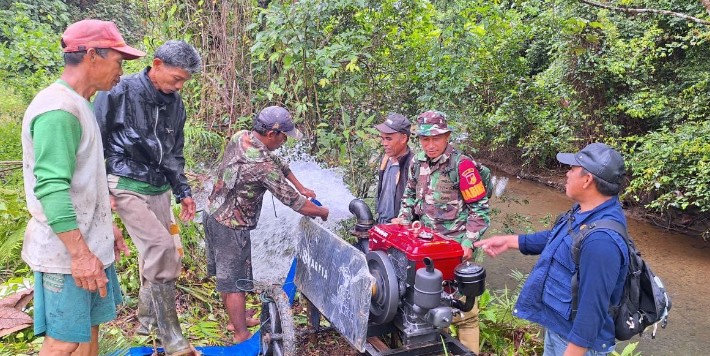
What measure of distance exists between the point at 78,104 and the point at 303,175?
2983mm

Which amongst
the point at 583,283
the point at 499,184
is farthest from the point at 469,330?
the point at 499,184

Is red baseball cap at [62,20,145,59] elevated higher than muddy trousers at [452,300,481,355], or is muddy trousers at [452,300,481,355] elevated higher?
red baseball cap at [62,20,145,59]

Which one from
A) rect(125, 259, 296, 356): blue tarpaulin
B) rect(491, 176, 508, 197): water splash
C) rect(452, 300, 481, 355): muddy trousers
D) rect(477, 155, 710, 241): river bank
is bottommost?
rect(491, 176, 508, 197): water splash

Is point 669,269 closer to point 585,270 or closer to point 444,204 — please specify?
point 444,204

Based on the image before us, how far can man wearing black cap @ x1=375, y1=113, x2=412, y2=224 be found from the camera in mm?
3699

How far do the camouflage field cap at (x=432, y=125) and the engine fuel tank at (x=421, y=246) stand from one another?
0.73m

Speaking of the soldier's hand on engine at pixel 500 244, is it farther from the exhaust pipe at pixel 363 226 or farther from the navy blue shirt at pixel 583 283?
the exhaust pipe at pixel 363 226

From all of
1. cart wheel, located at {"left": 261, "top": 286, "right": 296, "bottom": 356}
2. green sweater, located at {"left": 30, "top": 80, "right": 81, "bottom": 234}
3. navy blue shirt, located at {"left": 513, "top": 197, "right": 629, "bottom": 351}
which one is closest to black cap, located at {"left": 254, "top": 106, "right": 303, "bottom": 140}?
cart wheel, located at {"left": 261, "top": 286, "right": 296, "bottom": 356}

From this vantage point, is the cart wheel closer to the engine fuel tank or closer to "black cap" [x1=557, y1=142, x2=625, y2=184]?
the engine fuel tank

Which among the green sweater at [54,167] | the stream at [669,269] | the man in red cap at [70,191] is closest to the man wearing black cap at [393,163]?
the man in red cap at [70,191]

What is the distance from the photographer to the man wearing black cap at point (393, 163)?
370 cm

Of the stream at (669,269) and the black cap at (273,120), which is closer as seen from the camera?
the black cap at (273,120)

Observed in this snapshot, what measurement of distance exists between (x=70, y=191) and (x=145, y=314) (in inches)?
63.3

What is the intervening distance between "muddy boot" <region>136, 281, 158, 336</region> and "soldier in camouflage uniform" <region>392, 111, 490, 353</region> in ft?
5.82
